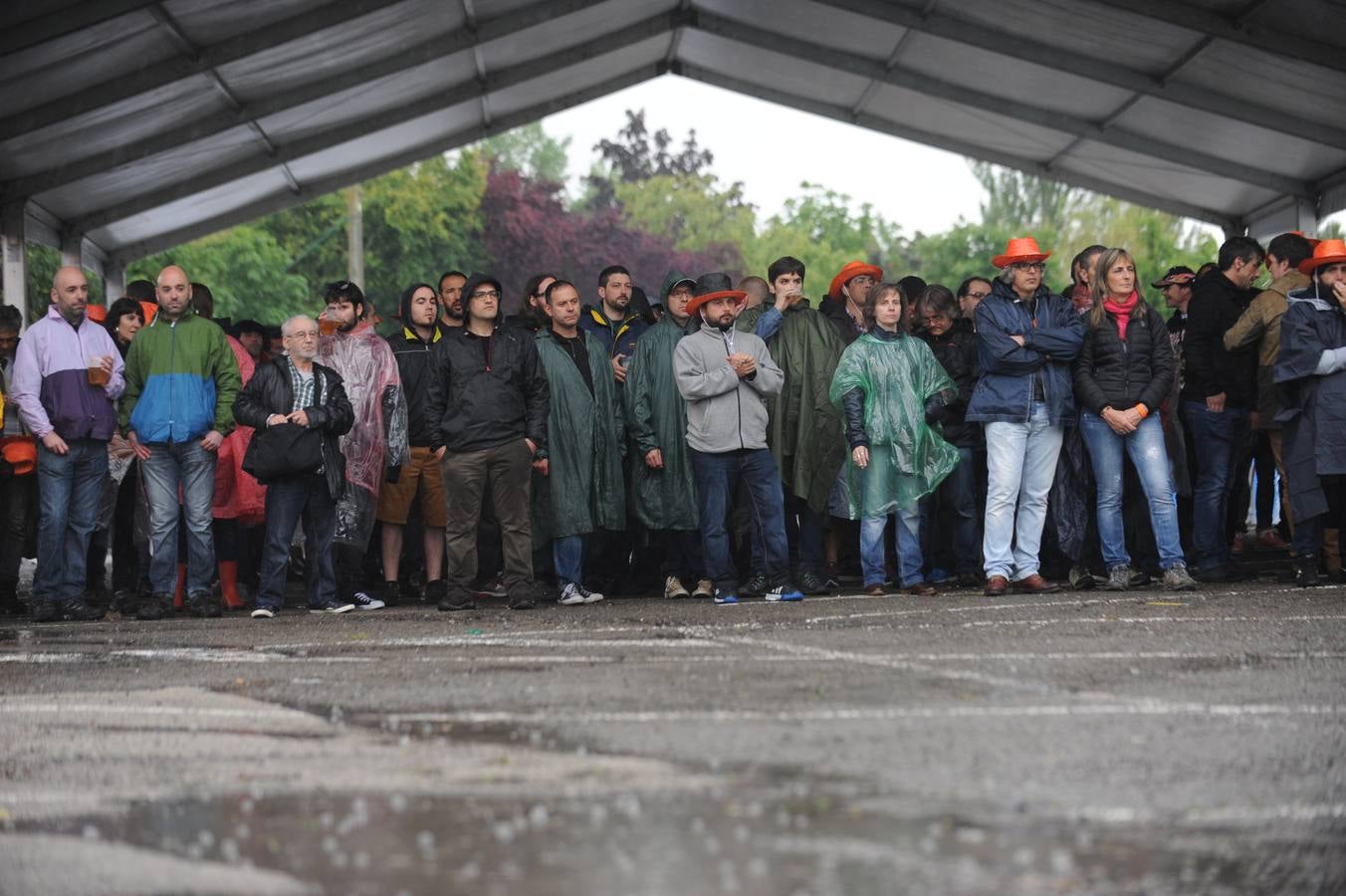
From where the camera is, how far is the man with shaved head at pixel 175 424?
11.6 meters

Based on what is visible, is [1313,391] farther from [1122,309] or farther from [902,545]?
[902,545]

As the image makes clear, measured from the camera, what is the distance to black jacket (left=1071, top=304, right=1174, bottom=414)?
37.7 feet

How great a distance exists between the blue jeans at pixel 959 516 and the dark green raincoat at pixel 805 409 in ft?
2.70

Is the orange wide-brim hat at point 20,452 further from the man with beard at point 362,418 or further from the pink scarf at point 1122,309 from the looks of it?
the pink scarf at point 1122,309

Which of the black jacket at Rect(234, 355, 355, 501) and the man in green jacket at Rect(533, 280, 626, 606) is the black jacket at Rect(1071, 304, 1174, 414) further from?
the black jacket at Rect(234, 355, 355, 501)

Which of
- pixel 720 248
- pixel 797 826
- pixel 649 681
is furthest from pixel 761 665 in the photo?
pixel 720 248

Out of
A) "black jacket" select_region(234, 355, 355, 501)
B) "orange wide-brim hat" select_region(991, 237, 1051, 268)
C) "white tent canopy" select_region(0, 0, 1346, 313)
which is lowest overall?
"black jacket" select_region(234, 355, 355, 501)

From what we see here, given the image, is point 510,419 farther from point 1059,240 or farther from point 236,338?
point 1059,240

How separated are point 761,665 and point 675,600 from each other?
420 centimetres

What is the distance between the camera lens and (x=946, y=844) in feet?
14.3

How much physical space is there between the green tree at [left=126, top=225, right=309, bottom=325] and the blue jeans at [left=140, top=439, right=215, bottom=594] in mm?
34452

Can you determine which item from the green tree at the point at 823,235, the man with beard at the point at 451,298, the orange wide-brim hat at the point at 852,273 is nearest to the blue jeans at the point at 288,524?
the man with beard at the point at 451,298

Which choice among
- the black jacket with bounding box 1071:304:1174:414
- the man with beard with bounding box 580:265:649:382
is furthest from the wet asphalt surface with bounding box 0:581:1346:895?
the man with beard with bounding box 580:265:649:382

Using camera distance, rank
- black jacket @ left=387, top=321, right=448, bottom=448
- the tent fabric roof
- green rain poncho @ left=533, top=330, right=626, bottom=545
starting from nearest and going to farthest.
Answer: green rain poncho @ left=533, top=330, right=626, bottom=545 → black jacket @ left=387, top=321, right=448, bottom=448 → the tent fabric roof
